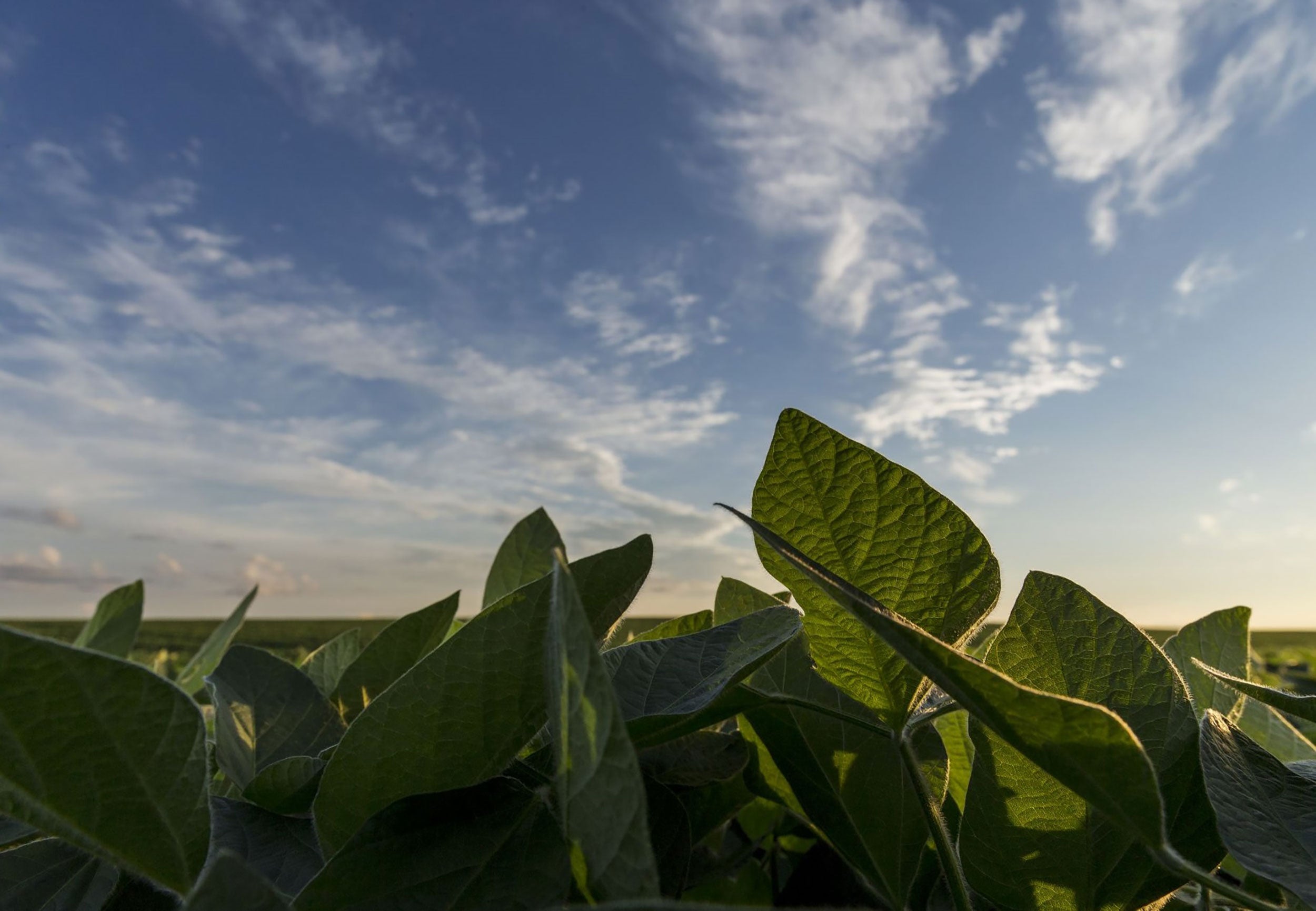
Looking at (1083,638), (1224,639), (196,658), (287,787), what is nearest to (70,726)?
(287,787)

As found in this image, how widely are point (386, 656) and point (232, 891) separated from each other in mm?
467

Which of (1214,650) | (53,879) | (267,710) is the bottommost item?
(53,879)

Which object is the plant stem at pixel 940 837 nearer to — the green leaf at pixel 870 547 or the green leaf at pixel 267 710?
the green leaf at pixel 870 547

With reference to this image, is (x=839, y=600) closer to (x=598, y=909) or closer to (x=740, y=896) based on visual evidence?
(x=598, y=909)

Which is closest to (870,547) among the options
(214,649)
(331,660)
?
(331,660)

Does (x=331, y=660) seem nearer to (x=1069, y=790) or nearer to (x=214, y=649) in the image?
(x=214, y=649)

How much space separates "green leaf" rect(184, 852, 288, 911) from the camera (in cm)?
28

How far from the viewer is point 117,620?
50.7 inches

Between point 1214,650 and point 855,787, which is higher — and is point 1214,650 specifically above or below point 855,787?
above

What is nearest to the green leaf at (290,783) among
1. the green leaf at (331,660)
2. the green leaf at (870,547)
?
the green leaf at (870,547)

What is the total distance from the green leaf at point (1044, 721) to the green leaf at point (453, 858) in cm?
17

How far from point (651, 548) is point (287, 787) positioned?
253 mm

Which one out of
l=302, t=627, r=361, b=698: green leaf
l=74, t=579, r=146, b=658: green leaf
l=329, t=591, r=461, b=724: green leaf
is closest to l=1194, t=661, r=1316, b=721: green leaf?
l=329, t=591, r=461, b=724: green leaf

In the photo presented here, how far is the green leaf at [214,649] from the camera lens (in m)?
1.14
